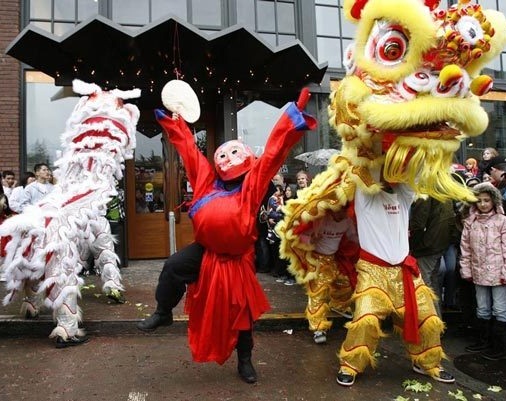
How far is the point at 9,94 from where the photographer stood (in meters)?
7.45

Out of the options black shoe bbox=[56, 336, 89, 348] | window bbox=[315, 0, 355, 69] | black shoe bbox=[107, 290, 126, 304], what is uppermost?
window bbox=[315, 0, 355, 69]

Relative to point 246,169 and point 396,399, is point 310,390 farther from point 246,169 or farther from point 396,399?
point 246,169

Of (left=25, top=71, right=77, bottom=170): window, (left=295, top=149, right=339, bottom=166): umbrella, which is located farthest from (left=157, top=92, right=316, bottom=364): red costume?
(left=25, top=71, right=77, bottom=170): window

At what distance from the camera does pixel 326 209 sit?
420 cm

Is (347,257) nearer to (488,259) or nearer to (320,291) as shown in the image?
(320,291)

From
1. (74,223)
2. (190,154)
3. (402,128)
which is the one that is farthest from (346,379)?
(74,223)

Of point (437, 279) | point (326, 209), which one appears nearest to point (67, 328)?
point (326, 209)

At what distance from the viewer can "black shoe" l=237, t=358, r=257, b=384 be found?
3.73m

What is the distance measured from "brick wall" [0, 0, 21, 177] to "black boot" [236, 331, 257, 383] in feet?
17.3

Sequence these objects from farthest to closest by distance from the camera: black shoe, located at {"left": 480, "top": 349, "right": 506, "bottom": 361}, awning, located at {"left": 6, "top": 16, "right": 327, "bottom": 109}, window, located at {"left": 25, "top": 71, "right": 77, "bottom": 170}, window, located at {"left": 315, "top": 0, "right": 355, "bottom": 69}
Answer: window, located at {"left": 315, "top": 0, "right": 355, "bottom": 69} < window, located at {"left": 25, "top": 71, "right": 77, "bottom": 170} < awning, located at {"left": 6, "top": 16, "right": 327, "bottom": 109} < black shoe, located at {"left": 480, "top": 349, "right": 506, "bottom": 361}

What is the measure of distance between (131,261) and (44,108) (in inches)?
111

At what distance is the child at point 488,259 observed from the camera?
14.0 feet

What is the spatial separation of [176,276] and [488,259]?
106 inches

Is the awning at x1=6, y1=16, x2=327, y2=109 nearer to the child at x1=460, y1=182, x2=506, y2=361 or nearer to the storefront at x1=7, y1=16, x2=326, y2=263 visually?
the storefront at x1=7, y1=16, x2=326, y2=263
